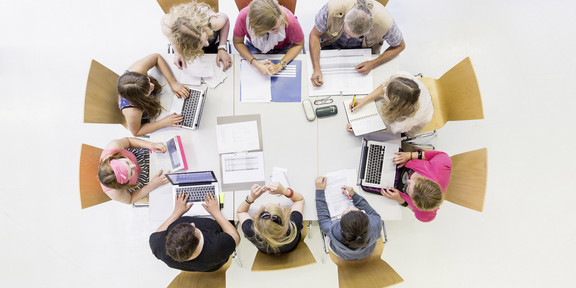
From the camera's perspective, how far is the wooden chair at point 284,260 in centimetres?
176

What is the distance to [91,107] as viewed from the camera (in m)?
1.81

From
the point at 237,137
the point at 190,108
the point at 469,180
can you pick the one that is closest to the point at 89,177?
the point at 190,108

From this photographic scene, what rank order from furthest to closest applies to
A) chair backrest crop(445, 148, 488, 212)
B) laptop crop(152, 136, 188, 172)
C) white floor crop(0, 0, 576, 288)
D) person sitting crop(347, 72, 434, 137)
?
white floor crop(0, 0, 576, 288) < laptop crop(152, 136, 188, 172) < chair backrest crop(445, 148, 488, 212) < person sitting crop(347, 72, 434, 137)

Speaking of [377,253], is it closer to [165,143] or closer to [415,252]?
[415,252]

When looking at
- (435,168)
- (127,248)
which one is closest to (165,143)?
(127,248)

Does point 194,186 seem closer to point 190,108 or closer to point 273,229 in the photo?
point 190,108

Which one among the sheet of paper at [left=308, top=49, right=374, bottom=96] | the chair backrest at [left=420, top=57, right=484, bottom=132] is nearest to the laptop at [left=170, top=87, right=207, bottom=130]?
the sheet of paper at [left=308, top=49, right=374, bottom=96]

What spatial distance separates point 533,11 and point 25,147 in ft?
15.8

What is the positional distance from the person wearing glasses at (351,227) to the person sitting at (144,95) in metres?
1.03

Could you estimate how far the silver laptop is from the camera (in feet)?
5.88

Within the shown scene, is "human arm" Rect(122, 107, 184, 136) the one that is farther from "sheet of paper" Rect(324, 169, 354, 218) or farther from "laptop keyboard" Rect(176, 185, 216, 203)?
"sheet of paper" Rect(324, 169, 354, 218)

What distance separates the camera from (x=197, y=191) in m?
1.81

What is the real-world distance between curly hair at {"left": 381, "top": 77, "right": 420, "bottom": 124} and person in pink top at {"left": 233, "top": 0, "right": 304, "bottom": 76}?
0.69 metres

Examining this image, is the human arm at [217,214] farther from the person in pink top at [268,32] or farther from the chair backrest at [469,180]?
the chair backrest at [469,180]
